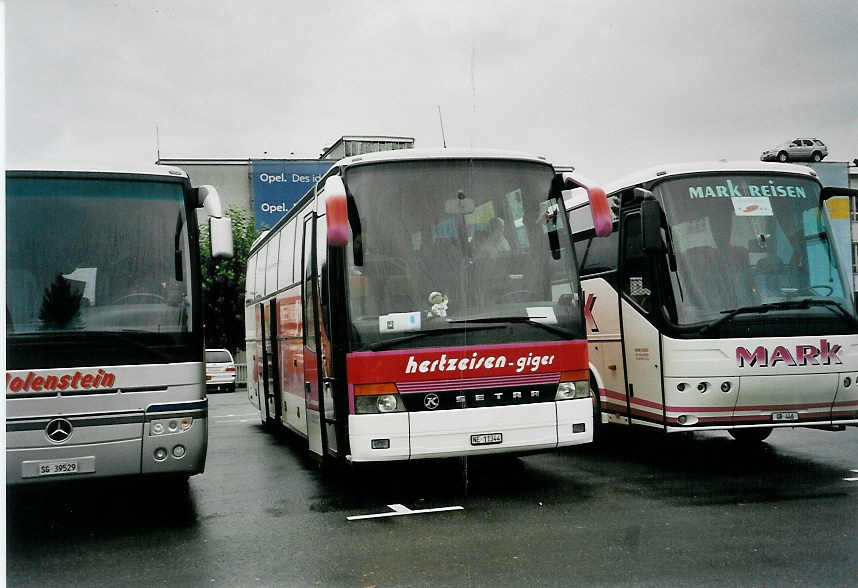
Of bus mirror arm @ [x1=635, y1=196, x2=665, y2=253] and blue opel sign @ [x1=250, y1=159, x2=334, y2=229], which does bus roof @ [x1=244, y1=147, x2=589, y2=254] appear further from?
blue opel sign @ [x1=250, y1=159, x2=334, y2=229]

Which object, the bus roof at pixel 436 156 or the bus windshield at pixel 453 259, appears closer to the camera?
the bus windshield at pixel 453 259

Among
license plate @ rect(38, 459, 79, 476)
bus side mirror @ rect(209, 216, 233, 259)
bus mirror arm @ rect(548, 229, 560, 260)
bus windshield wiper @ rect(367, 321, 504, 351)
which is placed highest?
bus side mirror @ rect(209, 216, 233, 259)

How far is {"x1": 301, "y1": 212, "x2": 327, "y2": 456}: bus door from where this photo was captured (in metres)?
9.78

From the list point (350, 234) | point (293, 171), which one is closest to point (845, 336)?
point (350, 234)

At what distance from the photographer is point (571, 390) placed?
29.5 feet

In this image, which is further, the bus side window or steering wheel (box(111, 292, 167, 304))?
the bus side window

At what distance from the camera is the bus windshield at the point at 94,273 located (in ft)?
25.8

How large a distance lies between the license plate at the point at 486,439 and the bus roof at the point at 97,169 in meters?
3.52

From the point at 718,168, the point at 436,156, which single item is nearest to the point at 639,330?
the point at 718,168

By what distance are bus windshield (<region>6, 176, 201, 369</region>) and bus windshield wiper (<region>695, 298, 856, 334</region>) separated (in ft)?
16.9

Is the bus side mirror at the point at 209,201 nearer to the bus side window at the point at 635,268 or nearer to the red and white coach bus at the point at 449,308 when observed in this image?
the red and white coach bus at the point at 449,308

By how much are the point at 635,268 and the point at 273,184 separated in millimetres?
31362

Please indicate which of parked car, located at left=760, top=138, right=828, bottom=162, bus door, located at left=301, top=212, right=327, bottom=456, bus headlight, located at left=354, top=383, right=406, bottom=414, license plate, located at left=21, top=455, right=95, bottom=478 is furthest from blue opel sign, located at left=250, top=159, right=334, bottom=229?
license plate, located at left=21, top=455, right=95, bottom=478

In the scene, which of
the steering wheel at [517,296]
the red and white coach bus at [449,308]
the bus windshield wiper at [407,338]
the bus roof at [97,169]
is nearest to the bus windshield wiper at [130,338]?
the bus roof at [97,169]
